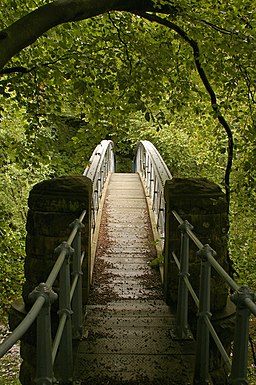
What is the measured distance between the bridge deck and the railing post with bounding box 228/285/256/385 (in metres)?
1.19

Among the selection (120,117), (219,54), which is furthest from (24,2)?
(219,54)

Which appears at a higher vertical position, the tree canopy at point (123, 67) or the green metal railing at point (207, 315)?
the tree canopy at point (123, 67)

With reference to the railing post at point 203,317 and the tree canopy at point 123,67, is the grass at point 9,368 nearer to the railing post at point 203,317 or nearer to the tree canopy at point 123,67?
the tree canopy at point 123,67

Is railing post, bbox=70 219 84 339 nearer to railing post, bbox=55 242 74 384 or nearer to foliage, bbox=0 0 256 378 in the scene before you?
railing post, bbox=55 242 74 384

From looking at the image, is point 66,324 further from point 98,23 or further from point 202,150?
point 202,150

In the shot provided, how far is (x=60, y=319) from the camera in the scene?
2961 millimetres

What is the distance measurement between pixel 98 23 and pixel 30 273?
3603mm

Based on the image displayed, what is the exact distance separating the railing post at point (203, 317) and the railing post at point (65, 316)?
90 centimetres

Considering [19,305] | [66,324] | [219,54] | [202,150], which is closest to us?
[66,324]

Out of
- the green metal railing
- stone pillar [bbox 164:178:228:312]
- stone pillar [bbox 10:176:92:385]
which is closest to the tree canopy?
stone pillar [bbox 164:178:228:312]

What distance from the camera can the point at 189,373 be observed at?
338 cm

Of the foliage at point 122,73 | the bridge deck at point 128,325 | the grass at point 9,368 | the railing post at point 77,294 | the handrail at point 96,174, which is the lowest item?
the grass at point 9,368

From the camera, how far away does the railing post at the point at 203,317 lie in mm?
3020

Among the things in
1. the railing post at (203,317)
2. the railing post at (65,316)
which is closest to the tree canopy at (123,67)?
the railing post at (203,317)
